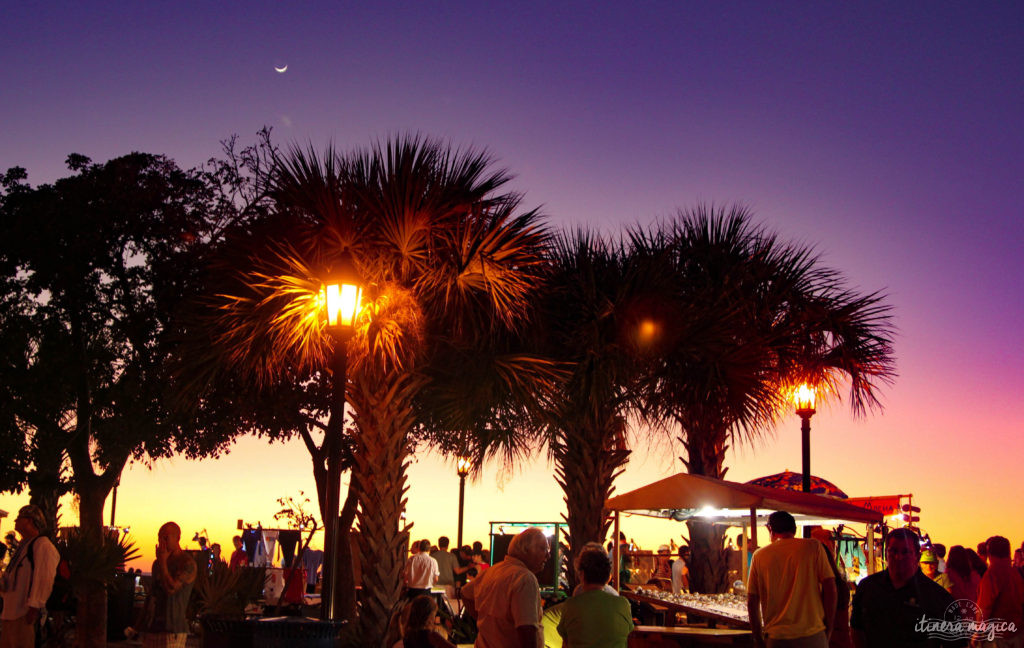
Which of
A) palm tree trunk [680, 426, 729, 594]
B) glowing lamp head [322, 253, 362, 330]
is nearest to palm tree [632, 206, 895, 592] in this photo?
palm tree trunk [680, 426, 729, 594]

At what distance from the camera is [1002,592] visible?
10047 mm

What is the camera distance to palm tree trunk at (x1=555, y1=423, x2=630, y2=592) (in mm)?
17219

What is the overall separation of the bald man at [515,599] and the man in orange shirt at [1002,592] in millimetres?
5759

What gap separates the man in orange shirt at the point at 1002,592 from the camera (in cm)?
1000

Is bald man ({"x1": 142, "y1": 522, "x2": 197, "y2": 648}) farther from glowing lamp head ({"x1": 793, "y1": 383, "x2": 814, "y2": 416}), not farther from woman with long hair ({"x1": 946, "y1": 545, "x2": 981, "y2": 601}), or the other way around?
glowing lamp head ({"x1": 793, "y1": 383, "x2": 814, "y2": 416})

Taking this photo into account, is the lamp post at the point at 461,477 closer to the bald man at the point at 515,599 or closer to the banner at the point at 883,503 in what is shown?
the banner at the point at 883,503

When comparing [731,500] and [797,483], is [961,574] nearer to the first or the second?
[731,500]

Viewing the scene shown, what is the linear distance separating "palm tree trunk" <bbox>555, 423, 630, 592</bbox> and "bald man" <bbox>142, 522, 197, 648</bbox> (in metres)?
8.59

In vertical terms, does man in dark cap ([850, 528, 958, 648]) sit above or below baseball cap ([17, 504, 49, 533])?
below

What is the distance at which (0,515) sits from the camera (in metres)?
21.8

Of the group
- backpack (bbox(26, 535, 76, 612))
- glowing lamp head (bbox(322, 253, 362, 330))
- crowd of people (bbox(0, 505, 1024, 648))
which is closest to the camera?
crowd of people (bbox(0, 505, 1024, 648))

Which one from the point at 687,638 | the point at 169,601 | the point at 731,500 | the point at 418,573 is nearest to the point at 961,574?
the point at 731,500

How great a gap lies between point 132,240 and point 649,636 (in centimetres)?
1433

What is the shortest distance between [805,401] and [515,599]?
11.7 meters
